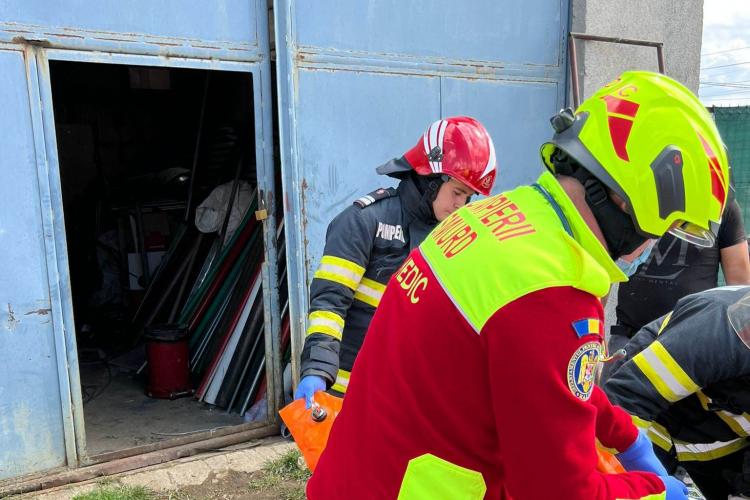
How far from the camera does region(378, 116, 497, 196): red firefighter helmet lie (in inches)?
102

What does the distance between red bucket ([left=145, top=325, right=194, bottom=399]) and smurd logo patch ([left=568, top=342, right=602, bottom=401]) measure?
4412 millimetres

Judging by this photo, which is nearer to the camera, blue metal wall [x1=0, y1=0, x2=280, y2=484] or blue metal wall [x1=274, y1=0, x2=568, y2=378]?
blue metal wall [x1=0, y1=0, x2=280, y2=484]

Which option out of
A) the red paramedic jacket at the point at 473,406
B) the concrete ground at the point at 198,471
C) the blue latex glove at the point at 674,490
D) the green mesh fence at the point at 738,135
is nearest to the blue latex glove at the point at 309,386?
the red paramedic jacket at the point at 473,406

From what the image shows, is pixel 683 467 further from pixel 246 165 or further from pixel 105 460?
pixel 246 165

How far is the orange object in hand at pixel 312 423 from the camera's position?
1845 millimetres

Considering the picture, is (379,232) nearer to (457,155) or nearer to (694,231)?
(457,155)

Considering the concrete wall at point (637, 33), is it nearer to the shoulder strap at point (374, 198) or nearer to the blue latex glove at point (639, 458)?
the shoulder strap at point (374, 198)

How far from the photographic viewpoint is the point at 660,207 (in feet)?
3.83

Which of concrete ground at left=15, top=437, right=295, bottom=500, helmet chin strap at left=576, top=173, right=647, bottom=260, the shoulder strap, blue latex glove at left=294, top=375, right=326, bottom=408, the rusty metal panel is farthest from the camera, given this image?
concrete ground at left=15, top=437, right=295, bottom=500

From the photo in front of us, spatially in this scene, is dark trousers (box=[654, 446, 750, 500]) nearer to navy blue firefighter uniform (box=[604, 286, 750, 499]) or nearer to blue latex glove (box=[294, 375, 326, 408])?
navy blue firefighter uniform (box=[604, 286, 750, 499])

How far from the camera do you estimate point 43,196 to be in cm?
335

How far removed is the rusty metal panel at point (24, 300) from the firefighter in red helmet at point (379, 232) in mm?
1666

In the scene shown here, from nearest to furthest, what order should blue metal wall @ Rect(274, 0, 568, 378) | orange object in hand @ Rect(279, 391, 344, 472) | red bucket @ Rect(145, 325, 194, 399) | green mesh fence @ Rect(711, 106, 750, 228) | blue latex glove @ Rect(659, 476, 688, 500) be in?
blue latex glove @ Rect(659, 476, 688, 500) → orange object in hand @ Rect(279, 391, 344, 472) → blue metal wall @ Rect(274, 0, 568, 378) → red bucket @ Rect(145, 325, 194, 399) → green mesh fence @ Rect(711, 106, 750, 228)

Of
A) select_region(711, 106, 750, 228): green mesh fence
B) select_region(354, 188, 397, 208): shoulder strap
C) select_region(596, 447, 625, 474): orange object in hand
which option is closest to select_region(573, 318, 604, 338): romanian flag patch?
select_region(596, 447, 625, 474): orange object in hand
